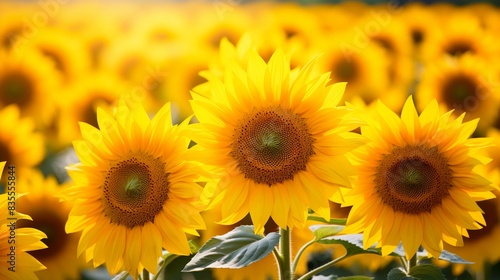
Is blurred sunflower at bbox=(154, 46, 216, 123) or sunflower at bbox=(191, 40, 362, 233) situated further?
blurred sunflower at bbox=(154, 46, 216, 123)

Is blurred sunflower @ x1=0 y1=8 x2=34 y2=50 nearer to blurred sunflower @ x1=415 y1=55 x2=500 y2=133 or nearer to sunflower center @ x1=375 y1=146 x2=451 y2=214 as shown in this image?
blurred sunflower @ x1=415 y1=55 x2=500 y2=133

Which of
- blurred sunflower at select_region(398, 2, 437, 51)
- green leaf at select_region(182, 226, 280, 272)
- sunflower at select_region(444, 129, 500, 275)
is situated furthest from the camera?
blurred sunflower at select_region(398, 2, 437, 51)

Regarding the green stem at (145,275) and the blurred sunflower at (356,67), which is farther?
the blurred sunflower at (356,67)

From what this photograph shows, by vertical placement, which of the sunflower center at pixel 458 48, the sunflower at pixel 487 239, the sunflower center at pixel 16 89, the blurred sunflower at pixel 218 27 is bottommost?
the sunflower at pixel 487 239

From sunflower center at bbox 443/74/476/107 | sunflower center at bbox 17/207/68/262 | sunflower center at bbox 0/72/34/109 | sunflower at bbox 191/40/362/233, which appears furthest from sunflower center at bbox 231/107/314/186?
sunflower center at bbox 0/72/34/109

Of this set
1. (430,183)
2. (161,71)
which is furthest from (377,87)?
(430,183)

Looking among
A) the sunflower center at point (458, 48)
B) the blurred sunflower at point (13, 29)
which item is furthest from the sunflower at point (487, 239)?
the blurred sunflower at point (13, 29)

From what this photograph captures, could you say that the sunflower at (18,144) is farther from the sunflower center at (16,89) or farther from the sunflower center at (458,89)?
the sunflower center at (458,89)
